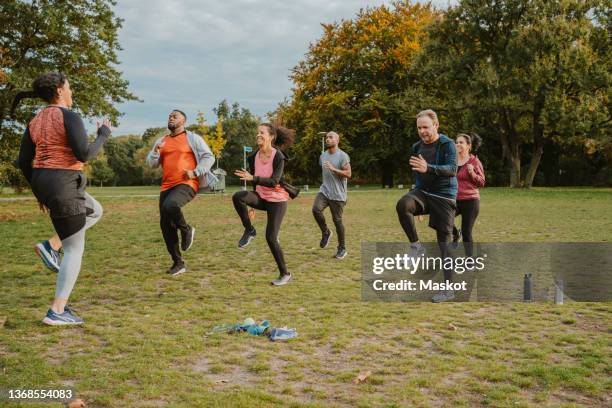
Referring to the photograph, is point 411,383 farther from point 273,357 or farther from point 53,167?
point 53,167

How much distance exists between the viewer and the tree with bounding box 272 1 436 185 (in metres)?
44.6

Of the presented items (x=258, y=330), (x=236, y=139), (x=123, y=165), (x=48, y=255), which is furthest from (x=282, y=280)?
(x=123, y=165)

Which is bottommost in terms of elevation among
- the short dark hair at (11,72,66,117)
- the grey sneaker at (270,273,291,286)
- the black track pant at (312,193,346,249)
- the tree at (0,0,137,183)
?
the grey sneaker at (270,273,291,286)

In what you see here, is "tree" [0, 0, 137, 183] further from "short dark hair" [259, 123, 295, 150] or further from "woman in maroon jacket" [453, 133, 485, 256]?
"woman in maroon jacket" [453, 133, 485, 256]

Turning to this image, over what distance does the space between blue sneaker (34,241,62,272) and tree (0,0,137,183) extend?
16.2m

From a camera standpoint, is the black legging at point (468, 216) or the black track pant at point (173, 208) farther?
the black legging at point (468, 216)

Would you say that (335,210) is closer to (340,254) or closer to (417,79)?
(340,254)

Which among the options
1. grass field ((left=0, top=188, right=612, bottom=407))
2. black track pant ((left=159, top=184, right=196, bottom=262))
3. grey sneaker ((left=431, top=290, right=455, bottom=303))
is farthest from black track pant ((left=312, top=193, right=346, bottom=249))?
grey sneaker ((left=431, top=290, right=455, bottom=303))

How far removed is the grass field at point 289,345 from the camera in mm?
3668

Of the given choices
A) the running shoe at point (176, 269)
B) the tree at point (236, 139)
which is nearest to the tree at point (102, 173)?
the tree at point (236, 139)

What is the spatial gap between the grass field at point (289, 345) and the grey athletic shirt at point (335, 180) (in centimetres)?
152

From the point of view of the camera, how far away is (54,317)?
520cm

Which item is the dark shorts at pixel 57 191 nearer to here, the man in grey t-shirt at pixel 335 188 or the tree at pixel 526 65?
the man in grey t-shirt at pixel 335 188

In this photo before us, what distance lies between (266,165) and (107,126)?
251cm
